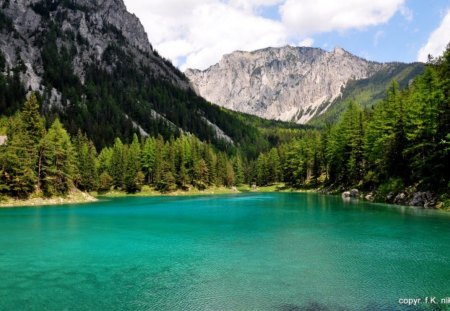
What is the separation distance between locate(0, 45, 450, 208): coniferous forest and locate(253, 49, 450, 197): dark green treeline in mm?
187

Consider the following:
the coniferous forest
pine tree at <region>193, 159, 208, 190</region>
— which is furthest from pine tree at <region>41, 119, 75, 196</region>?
pine tree at <region>193, 159, 208, 190</region>

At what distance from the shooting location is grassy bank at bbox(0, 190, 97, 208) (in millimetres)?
76500

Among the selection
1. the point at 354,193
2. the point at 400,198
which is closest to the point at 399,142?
the point at 400,198

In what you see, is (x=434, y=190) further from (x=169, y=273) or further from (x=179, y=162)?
(x=179, y=162)

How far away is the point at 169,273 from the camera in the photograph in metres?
25.4

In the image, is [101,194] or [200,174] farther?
[200,174]

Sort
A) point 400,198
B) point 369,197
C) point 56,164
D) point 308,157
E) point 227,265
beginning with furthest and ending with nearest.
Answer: point 308,157 → point 56,164 → point 369,197 → point 400,198 → point 227,265

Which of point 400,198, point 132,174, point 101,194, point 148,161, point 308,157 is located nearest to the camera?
point 400,198

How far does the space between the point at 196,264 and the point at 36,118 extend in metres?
75.6

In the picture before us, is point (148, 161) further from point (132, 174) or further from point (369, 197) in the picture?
point (369, 197)

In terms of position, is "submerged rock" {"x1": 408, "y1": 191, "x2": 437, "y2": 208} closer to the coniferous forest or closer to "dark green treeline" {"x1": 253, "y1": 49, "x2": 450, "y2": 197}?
"dark green treeline" {"x1": 253, "y1": 49, "x2": 450, "y2": 197}

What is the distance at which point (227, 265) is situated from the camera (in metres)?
27.2

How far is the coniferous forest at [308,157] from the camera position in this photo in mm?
61812

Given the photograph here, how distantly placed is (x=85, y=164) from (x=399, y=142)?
289 ft
